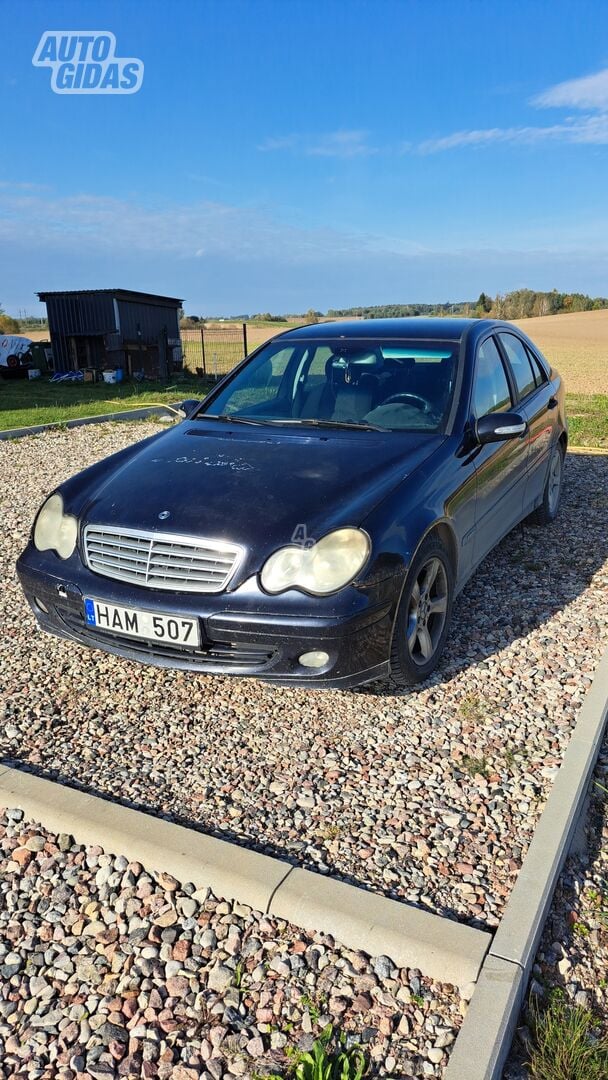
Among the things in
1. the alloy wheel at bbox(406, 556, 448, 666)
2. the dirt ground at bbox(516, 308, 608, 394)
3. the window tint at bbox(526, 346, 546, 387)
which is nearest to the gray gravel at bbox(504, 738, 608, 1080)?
the alloy wheel at bbox(406, 556, 448, 666)

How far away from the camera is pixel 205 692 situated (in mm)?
3625

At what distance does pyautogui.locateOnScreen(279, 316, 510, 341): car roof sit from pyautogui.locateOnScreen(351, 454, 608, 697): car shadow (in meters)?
1.63

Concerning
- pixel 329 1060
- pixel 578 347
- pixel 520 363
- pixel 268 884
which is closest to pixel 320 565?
pixel 268 884

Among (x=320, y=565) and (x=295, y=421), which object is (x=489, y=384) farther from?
(x=320, y=565)

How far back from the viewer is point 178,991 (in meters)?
2.04

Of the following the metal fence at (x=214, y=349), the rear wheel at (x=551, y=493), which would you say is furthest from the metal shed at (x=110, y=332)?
the rear wheel at (x=551, y=493)

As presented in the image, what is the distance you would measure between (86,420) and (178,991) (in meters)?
12.2

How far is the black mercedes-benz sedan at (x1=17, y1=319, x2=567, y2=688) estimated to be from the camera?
9.95 feet

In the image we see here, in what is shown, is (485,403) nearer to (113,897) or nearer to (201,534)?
(201,534)

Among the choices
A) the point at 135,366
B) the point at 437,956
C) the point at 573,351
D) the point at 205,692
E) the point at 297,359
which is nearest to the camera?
the point at 437,956

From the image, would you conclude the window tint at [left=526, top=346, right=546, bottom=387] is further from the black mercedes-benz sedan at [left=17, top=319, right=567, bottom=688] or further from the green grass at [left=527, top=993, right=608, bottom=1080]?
the green grass at [left=527, top=993, right=608, bottom=1080]

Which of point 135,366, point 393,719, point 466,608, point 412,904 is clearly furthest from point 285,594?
point 135,366

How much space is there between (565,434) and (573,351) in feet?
105

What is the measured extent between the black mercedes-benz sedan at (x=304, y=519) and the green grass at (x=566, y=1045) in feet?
4.61
